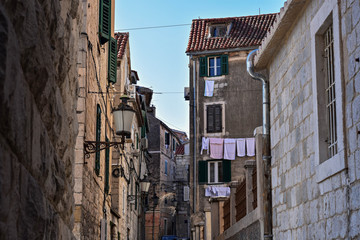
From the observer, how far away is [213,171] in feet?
114

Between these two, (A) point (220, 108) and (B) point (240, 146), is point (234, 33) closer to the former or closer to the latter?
(A) point (220, 108)

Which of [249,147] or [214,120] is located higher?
[214,120]

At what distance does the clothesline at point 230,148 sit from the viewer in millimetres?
34312

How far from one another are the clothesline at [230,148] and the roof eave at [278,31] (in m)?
23.6

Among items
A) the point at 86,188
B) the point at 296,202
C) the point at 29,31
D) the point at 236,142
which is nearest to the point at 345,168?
the point at 296,202

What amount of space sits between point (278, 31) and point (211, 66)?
2664 centimetres

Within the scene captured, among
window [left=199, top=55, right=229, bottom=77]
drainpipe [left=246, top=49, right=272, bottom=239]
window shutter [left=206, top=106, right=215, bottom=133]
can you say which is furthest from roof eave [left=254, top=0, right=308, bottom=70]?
window [left=199, top=55, right=229, bottom=77]

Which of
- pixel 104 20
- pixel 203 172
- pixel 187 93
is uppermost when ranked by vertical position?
pixel 187 93

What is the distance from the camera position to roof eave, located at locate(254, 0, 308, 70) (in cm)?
826

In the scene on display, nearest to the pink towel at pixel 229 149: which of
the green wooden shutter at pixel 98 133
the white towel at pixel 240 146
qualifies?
the white towel at pixel 240 146

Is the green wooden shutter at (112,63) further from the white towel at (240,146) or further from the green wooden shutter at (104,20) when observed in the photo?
Answer: the white towel at (240,146)

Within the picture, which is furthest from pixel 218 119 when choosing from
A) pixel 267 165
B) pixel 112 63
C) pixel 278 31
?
pixel 278 31

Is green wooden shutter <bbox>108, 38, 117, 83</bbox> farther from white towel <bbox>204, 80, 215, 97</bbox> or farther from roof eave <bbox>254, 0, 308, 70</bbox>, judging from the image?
white towel <bbox>204, 80, 215, 97</bbox>

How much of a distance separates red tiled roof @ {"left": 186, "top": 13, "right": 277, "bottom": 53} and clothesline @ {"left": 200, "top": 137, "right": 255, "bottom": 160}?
5.38 meters
